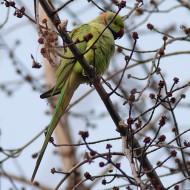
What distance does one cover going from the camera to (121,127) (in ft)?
11.9

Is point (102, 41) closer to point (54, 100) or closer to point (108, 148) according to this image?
Result: point (108, 148)

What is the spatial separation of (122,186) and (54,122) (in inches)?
30.6

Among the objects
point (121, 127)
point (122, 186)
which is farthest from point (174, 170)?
point (121, 127)

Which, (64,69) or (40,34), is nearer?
(40,34)

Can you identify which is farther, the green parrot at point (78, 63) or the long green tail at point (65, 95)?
the green parrot at point (78, 63)

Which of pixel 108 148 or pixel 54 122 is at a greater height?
pixel 54 122

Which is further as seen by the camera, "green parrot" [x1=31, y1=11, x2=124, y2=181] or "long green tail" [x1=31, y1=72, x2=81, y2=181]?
"green parrot" [x1=31, y1=11, x2=124, y2=181]

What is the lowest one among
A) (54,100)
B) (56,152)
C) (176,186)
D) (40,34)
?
(176,186)

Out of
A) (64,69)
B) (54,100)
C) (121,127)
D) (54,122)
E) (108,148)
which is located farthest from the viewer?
(54,100)

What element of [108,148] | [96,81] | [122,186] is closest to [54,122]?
[96,81]

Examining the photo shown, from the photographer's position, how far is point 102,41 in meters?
4.48

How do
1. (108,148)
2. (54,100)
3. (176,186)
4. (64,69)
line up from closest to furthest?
1. (108,148)
2. (176,186)
3. (64,69)
4. (54,100)

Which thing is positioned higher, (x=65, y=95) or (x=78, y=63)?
(x=78, y=63)

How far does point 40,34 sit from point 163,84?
940 mm
